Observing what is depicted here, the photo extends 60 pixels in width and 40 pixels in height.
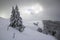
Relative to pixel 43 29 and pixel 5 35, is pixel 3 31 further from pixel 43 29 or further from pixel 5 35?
pixel 43 29

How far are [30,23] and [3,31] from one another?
4289 mm

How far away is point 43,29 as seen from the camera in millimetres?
11867

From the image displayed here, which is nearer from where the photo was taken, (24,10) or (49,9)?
(24,10)

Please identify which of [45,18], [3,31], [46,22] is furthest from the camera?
[46,22]

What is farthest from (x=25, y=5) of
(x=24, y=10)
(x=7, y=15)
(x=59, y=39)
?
(x=59, y=39)

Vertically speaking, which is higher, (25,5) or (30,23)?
(25,5)

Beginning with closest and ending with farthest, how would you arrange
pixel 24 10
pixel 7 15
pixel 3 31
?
pixel 3 31 → pixel 7 15 → pixel 24 10

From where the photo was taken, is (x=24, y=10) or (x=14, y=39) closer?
(x=14, y=39)

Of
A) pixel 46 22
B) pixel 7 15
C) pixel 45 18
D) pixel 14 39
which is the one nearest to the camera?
pixel 14 39

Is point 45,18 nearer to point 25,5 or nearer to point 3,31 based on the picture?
point 25,5

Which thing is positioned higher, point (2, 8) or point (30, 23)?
point (2, 8)

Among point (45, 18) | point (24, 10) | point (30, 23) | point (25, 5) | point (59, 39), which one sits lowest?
point (59, 39)

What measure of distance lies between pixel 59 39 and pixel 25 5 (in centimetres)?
615

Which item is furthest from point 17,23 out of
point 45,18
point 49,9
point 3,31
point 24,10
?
point 49,9
